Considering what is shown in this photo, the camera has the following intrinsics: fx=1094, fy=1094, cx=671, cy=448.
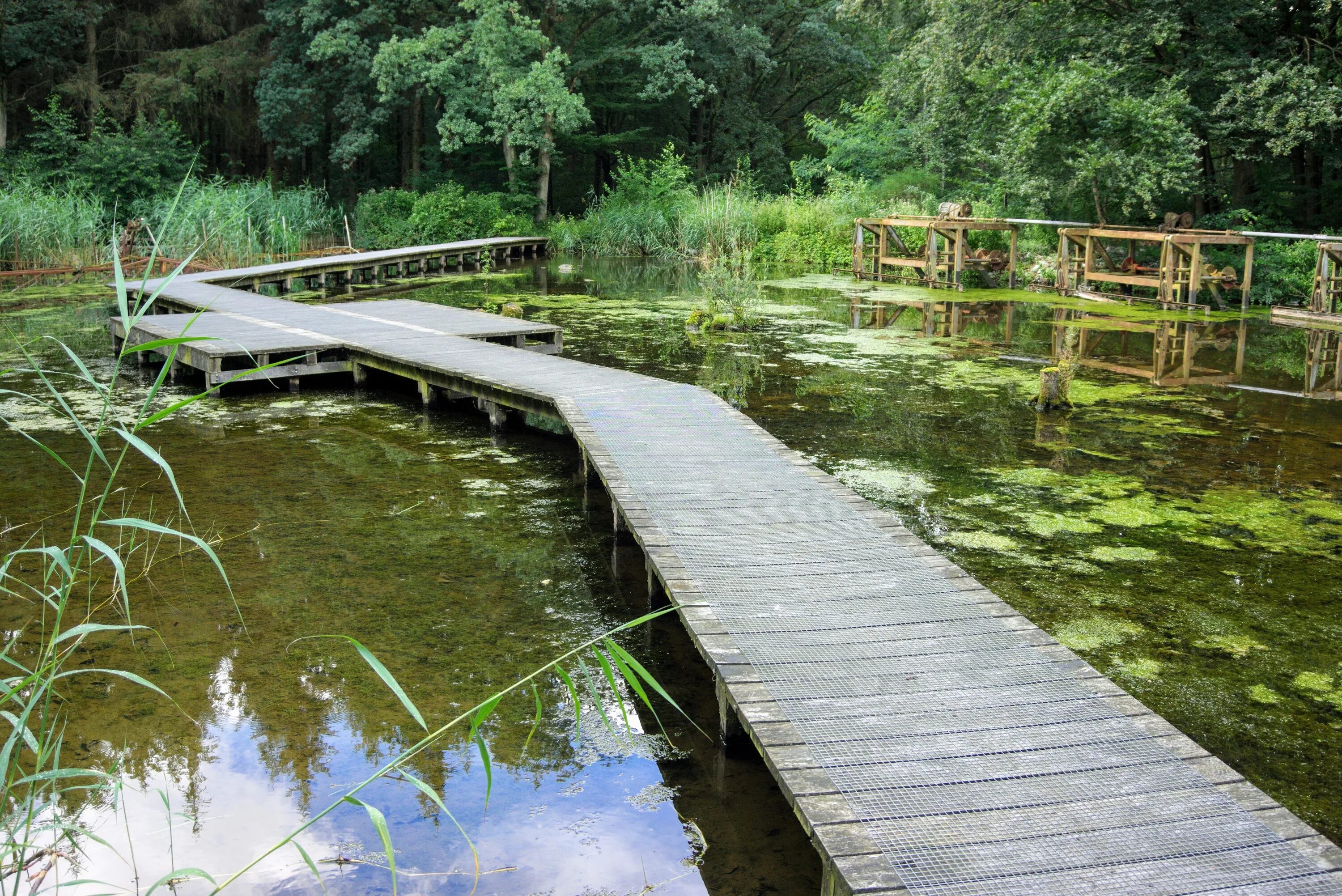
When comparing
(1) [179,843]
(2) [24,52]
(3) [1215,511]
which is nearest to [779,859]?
(1) [179,843]

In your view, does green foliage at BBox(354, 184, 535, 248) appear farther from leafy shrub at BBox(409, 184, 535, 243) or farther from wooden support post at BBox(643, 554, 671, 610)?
wooden support post at BBox(643, 554, 671, 610)

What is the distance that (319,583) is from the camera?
14.7 feet

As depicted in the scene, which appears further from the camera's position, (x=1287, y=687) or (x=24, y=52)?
(x=24, y=52)

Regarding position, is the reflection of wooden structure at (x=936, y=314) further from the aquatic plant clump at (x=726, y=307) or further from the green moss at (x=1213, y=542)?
the green moss at (x=1213, y=542)

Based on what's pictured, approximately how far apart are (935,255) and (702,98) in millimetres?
10027

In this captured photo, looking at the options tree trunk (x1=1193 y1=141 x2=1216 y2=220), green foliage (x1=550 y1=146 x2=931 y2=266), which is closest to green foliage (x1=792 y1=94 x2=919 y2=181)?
green foliage (x1=550 y1=146 x2=931 y2=266)

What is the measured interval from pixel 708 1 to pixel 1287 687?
69.5ft

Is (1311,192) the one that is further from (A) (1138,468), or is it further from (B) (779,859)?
(B) (779,859)

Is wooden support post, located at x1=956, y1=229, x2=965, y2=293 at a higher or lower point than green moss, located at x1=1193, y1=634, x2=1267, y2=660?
higher

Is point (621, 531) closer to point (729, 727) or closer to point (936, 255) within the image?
point (729, 727)

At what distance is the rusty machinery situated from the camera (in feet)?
42.7

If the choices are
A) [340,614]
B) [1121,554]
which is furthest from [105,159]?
[1121,554]

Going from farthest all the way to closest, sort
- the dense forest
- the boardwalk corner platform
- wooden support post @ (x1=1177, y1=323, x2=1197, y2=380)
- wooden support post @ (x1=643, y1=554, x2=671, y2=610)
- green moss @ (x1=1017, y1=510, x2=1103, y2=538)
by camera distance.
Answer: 1. the dense forest
2. wooden support post @ (x1=1177, y1=323, x2=1197, y2=380)
3. green moss @ (x1=1017, y1=510, x2=1103, y2=538)
4. wooden support post @ (x1=643, y1=554, x2=671, y2=610)
5. the boardwalk corner platform

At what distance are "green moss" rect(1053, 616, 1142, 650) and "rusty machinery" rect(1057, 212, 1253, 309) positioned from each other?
32.9ft
